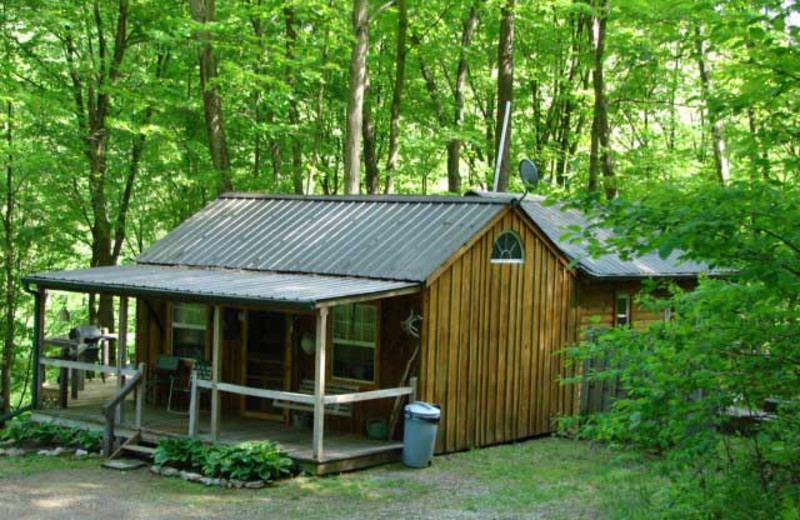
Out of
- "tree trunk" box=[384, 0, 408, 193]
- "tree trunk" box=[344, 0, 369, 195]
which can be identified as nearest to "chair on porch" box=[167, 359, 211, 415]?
"tree trunk" box=[344, 0, 369, 195]

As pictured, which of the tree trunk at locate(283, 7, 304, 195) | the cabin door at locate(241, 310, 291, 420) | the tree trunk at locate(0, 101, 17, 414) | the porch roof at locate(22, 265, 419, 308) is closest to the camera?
the porch roof at locate(22, 265, 419, 308)

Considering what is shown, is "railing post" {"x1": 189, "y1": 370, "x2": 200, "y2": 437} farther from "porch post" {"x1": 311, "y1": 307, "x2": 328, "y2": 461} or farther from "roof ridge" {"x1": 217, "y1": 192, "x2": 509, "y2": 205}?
"roof ridge" {"x1": 217, "y1": 192, "x2": 509, "y2": 205}

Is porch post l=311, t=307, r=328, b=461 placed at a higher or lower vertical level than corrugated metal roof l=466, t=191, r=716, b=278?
lower

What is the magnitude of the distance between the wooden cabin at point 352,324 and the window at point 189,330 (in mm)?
25

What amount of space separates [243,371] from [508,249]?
4.54m

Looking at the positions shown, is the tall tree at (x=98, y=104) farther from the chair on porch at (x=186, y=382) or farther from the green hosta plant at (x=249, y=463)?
the green hosta plant at (x=249, y=463)

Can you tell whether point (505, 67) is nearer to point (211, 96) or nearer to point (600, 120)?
point (600, 120)

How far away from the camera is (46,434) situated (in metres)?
Result: 13.9

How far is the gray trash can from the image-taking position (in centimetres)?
1199

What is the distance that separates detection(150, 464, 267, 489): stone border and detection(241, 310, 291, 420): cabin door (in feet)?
8.32

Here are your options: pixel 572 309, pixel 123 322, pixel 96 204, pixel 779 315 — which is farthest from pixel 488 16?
pixel 779 315

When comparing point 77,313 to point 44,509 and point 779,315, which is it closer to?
point 44,509

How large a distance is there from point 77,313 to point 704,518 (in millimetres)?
26347

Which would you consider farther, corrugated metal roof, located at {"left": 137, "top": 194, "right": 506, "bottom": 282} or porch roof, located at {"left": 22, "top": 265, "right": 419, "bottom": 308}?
corrugated metal roof, located at {"left": 137, "top": 194, "right": 506, "bottom": 282}
